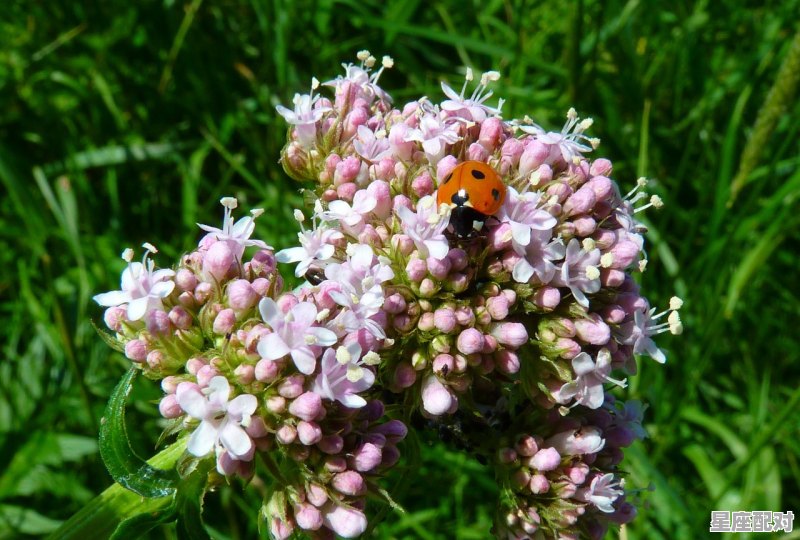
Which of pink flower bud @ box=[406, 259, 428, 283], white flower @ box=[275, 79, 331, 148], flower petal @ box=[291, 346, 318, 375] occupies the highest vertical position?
white flower @ box=[275, 79, 331, 148]

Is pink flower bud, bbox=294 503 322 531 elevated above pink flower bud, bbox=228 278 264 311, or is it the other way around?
pink flower bud, bbox=228 278 264 311

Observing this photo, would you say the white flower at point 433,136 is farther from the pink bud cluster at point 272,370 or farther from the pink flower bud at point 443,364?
the pink flower bud at point 443,364

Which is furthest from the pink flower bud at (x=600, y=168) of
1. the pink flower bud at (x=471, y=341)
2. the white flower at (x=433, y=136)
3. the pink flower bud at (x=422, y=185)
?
the pink flower bud at (x=471, y=341)

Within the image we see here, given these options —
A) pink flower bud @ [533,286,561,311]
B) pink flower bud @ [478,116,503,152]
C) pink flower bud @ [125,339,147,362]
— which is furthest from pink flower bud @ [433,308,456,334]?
pink flower bud @ [125,339,147,362]

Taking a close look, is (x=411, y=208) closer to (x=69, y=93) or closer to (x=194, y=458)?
(x=194, y=458)

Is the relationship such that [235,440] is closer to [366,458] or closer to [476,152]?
[366,458]

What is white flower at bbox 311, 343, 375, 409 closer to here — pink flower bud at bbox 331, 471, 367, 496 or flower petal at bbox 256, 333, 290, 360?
flower petal at bbox 256, 333, 290, 360

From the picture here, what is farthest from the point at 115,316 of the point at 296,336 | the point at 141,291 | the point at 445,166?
the point at 445,166
